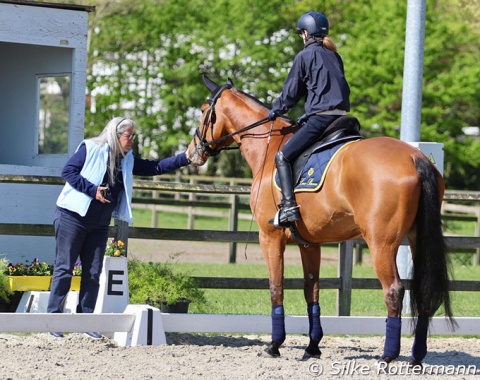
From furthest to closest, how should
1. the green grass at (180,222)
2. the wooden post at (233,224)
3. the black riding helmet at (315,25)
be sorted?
the green grass at (180,222) → the wooden post at (233,224) → the black riding helmet at (315,25)

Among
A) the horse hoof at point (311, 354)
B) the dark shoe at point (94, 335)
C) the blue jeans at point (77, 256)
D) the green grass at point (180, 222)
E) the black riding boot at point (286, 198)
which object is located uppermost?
the black riding boot at point (286, 198)

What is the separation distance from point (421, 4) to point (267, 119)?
9.79 ft

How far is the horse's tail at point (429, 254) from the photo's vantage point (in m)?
6.39

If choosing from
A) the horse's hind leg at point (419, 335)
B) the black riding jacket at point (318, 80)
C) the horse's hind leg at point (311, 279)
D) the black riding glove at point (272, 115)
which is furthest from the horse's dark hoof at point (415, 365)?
the black riding glove at point (272, 115)

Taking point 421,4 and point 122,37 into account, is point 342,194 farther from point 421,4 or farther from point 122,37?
point 122,37

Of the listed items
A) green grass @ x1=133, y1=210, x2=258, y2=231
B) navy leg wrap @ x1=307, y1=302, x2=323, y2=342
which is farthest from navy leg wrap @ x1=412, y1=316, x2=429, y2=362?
green grass @ x1=133, y1=210, x2=258, y2=231

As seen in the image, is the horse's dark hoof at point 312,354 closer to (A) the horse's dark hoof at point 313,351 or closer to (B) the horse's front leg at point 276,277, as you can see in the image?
(A) the horse's dark hoof at point 313,351

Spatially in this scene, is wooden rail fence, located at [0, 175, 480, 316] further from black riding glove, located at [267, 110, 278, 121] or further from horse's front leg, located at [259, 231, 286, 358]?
black riding glove, located at [267, 110, 278, 121]

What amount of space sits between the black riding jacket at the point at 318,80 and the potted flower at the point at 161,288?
7.10 ft

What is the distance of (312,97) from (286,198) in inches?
32.4

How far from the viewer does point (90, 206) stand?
24.6 ft

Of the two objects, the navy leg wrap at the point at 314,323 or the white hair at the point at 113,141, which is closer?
the navy leg wrap at the point at 314,323

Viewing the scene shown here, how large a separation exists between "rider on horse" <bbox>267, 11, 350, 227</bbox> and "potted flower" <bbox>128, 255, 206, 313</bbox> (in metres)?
1.62

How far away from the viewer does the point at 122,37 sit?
92.7 ft
